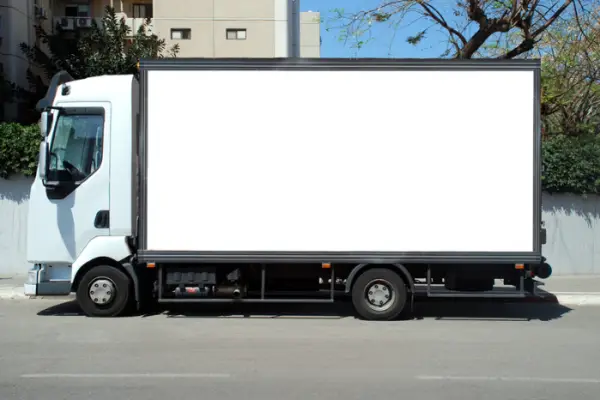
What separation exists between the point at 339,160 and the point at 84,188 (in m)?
3.69

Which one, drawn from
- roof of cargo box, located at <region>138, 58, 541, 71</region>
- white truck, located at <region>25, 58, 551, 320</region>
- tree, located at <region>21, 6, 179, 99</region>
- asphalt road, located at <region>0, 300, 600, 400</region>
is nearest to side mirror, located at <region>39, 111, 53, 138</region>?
white truck, located at <region>25, 58, 551, 320</region>

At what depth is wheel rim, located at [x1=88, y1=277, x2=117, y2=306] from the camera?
29.9 feet

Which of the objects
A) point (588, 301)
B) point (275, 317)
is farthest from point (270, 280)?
point (588, 301)

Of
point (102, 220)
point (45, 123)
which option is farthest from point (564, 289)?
point (45, 123)

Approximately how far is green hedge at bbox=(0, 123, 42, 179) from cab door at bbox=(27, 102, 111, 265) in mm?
4685

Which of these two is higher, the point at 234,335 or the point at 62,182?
the point at 62,182

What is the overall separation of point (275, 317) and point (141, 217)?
2.55 meters

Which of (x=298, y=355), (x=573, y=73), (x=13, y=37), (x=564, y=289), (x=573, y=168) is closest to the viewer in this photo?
(x=298, y=355)

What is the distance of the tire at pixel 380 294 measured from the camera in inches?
353

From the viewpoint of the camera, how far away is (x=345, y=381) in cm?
609

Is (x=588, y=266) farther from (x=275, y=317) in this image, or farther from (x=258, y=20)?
(x=258, y=20)

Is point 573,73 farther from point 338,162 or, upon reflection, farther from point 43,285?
point 43,285

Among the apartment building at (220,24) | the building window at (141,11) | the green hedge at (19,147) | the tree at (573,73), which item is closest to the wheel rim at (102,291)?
the green hedge at (19,147)

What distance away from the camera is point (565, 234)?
13.9 metres
